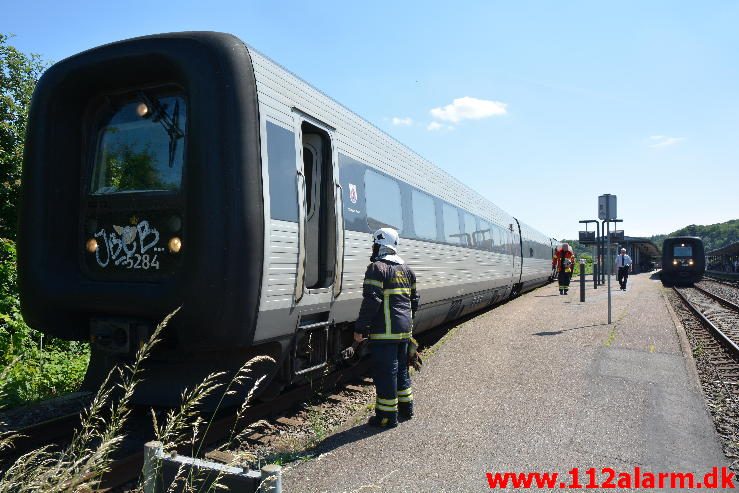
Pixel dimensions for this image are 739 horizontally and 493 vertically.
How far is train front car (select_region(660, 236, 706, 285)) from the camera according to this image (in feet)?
101

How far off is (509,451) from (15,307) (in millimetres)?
7508

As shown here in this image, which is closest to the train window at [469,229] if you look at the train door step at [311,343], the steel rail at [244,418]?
the steel rail at [244,418]

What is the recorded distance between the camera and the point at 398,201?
7480 millimetres

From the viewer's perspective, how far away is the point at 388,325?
4.90 metres

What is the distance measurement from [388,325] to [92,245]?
8.50ft

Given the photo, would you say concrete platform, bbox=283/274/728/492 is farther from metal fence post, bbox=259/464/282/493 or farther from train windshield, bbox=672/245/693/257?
train windshield, bbox=672/245/693/257

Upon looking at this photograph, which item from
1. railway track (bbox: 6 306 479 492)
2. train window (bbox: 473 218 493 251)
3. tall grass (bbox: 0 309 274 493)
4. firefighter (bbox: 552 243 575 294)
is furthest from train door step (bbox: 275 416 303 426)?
firefighter (bbox: 552 243 575 294)

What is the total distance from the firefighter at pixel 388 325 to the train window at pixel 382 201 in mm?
1351

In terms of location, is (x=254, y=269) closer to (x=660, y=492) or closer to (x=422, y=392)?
(x=422, y=392)

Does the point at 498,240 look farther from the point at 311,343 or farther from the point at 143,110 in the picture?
the point at 143,110

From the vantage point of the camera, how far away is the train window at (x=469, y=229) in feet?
36.8

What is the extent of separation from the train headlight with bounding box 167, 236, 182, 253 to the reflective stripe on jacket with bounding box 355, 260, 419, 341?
1514 millimetres

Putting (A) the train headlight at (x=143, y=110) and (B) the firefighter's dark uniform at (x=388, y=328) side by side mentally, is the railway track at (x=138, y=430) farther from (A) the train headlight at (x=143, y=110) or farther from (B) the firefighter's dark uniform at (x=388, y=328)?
(A) the train headlight at (x=143, y=110)

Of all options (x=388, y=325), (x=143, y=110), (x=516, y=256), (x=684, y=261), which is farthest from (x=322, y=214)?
(x=684, y=261)
